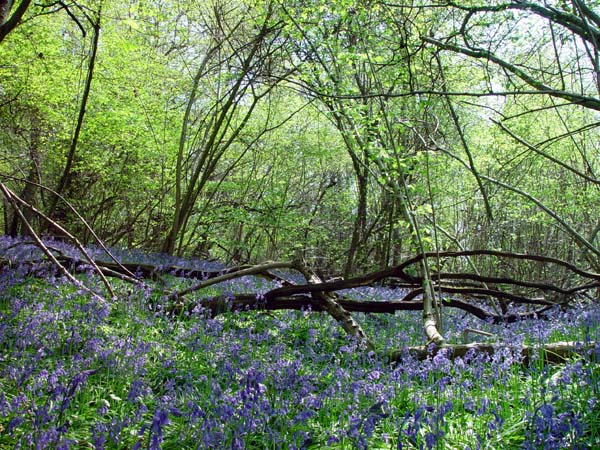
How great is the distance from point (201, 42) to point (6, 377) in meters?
13.5

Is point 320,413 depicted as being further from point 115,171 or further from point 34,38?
point 115,171

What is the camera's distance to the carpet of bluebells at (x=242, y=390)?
230 cm

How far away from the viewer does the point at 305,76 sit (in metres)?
8.12

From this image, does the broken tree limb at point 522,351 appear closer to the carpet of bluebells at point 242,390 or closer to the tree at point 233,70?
the carpet of bluebells at point 242,390

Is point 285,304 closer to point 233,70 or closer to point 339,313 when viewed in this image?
point 339,313

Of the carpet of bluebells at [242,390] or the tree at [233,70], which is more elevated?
the tree at [233,70]

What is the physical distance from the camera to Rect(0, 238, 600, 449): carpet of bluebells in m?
2.30

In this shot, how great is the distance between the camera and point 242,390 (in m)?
2.49

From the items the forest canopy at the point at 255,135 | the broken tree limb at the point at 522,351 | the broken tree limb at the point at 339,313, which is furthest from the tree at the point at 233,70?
the broken tree limb at the point at 522,351

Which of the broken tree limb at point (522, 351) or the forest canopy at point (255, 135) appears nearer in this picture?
the broken tree limb at point (522, 351)

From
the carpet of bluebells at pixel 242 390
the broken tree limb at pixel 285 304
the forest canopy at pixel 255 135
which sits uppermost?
the forest canopy at pixel 255 135

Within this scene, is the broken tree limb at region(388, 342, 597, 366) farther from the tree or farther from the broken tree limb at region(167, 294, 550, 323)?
the tree

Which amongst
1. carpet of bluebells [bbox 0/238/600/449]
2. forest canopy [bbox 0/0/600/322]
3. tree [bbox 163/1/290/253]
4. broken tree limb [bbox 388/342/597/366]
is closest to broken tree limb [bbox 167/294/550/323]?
carpet of bluebells [bbox 0/238/600/449]

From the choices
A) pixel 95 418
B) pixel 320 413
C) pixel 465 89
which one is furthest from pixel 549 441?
pixel 465 89
